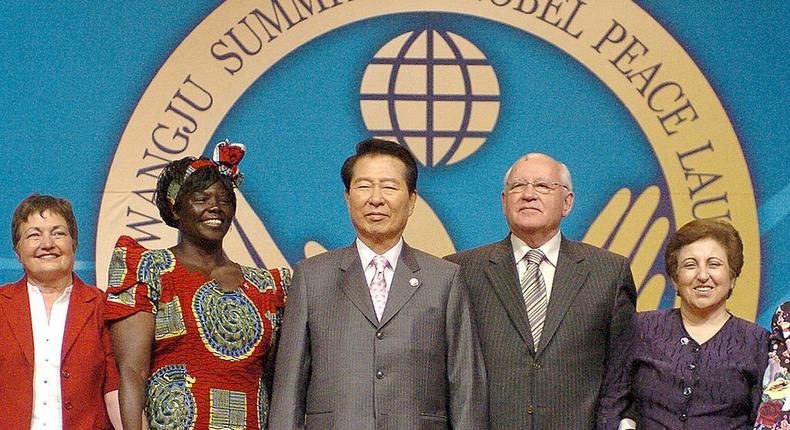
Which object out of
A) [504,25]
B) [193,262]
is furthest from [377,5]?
[193,262]

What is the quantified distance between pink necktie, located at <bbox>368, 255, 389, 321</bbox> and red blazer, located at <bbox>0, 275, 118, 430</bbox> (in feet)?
2.59

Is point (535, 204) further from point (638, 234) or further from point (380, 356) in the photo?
point (638, 234)

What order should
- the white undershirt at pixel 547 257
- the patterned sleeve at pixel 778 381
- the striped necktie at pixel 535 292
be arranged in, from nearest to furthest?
the patterned sleeve at pixel 778 381
the striped necktie at pixel 535 292
the white undershirt at pixel 547 257

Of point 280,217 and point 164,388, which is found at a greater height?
point 280,217

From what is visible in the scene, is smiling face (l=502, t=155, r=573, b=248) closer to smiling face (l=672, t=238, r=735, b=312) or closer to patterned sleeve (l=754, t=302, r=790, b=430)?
smiling face (l=672, t=238, r=735, b=312)

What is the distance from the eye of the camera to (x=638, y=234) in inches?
213

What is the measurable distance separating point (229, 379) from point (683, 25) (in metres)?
2.55

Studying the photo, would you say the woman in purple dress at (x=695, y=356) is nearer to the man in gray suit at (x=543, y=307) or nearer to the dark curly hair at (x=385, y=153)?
the man in gray suit at (x=543, y=307)

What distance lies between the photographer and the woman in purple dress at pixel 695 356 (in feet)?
12.3

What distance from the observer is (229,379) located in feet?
12.7

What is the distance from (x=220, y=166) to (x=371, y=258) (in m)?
0.55

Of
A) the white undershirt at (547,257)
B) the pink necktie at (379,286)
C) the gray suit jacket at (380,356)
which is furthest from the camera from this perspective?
the white undershirt at (547,257)

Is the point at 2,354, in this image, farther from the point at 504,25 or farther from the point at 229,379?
the point at 504,25

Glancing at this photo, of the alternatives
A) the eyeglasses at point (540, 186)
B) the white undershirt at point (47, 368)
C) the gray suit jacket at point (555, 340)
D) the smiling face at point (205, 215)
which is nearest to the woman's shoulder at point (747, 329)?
the gray suit jacket at point (555, 340)
